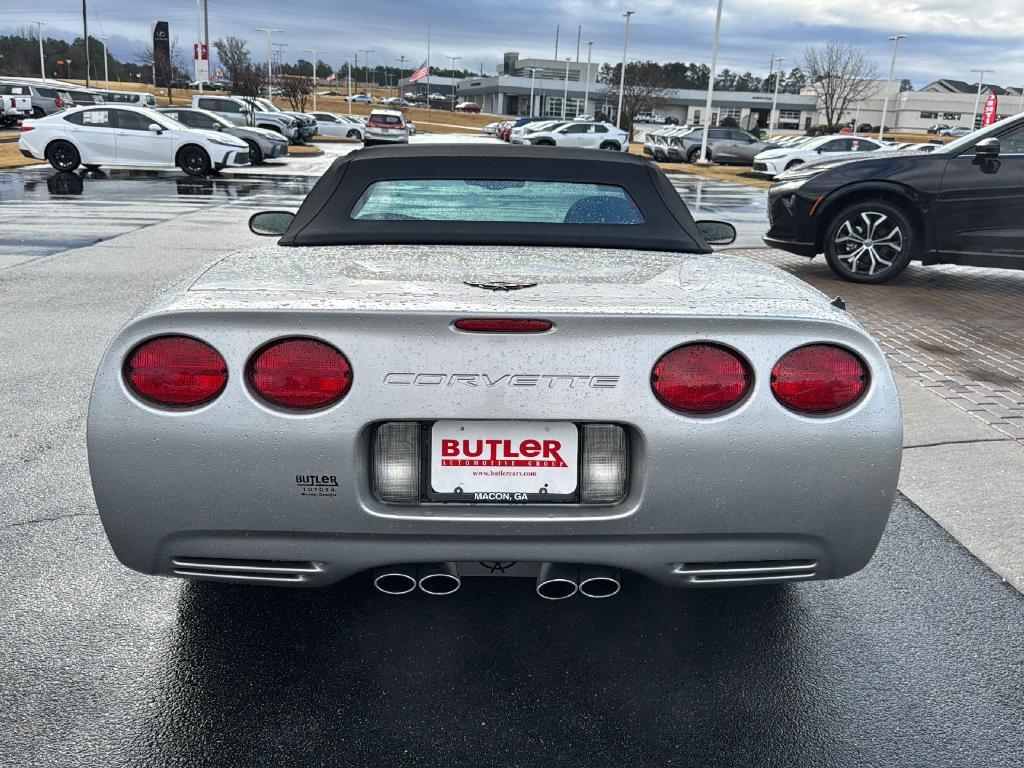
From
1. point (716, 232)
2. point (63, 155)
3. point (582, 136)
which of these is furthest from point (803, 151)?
point (716, 232)

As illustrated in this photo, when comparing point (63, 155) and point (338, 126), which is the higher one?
point (338, 126)

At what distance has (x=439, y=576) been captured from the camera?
2.50 metres

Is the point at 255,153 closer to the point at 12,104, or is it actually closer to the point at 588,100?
the point at 12,104

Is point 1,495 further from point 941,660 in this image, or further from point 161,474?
point 941,660

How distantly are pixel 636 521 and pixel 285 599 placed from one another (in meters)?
1.34

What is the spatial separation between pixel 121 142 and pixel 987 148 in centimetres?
2030

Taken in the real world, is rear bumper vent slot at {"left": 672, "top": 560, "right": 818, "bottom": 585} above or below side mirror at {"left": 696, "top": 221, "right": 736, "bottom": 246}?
below

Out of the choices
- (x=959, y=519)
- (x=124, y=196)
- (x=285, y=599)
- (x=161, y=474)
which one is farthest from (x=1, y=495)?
(x=124, y=196)

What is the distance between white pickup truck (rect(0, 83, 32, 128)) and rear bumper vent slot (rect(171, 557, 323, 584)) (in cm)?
4878

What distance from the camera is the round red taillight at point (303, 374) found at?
2.31m

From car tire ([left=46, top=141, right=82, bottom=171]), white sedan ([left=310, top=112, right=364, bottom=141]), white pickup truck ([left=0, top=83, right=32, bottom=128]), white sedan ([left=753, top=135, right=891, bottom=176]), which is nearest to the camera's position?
car tire ([left=46, top=141, right=82, bottom=171])

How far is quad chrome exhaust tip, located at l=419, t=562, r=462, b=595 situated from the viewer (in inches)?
98.1

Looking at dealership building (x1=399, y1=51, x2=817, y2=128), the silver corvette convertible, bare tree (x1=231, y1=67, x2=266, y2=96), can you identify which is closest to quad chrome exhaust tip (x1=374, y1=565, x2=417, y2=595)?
the silver corvette convertible

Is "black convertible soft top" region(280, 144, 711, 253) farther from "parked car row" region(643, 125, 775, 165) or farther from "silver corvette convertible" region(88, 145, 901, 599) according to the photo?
"parked car row" region(643, 125, 775, 165)
